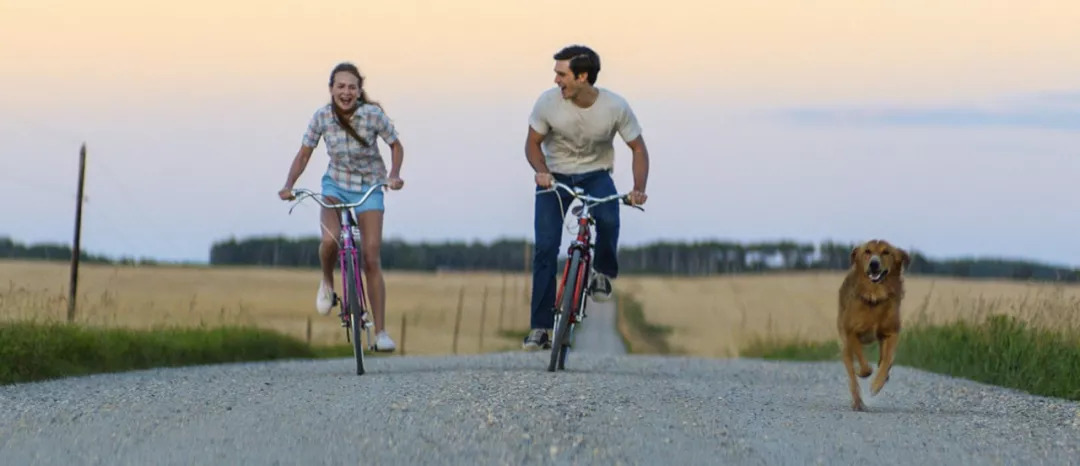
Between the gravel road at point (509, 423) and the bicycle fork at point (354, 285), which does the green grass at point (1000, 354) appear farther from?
the bicycle fork at point (354, 285)

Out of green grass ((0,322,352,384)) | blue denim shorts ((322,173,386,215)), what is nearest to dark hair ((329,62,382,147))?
blue denim shorts ((322,173,386,215))

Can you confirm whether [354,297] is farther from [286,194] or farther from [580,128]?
[580,128]

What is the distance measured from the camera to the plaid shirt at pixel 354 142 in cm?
1323

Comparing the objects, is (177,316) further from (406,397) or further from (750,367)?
(406,397)

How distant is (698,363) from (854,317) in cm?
859

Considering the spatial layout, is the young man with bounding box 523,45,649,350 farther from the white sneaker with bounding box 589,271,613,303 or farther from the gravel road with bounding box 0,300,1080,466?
the gravel road with bounding box 0,300,1080,466

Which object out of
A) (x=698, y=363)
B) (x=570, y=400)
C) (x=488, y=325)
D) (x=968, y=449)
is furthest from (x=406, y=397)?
(x=488, y=325)

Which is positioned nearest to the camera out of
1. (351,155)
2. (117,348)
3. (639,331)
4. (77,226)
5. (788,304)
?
(351,155)

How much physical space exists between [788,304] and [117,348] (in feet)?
73.2

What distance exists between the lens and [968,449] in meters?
9.35

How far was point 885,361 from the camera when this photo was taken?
11.5 meters

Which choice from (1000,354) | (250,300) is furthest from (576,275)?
(250,300)

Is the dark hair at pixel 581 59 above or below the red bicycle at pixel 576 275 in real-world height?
above

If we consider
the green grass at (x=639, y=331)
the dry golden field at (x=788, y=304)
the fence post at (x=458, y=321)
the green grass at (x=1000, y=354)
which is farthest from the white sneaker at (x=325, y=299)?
the green grass at (x=639, y=331)
